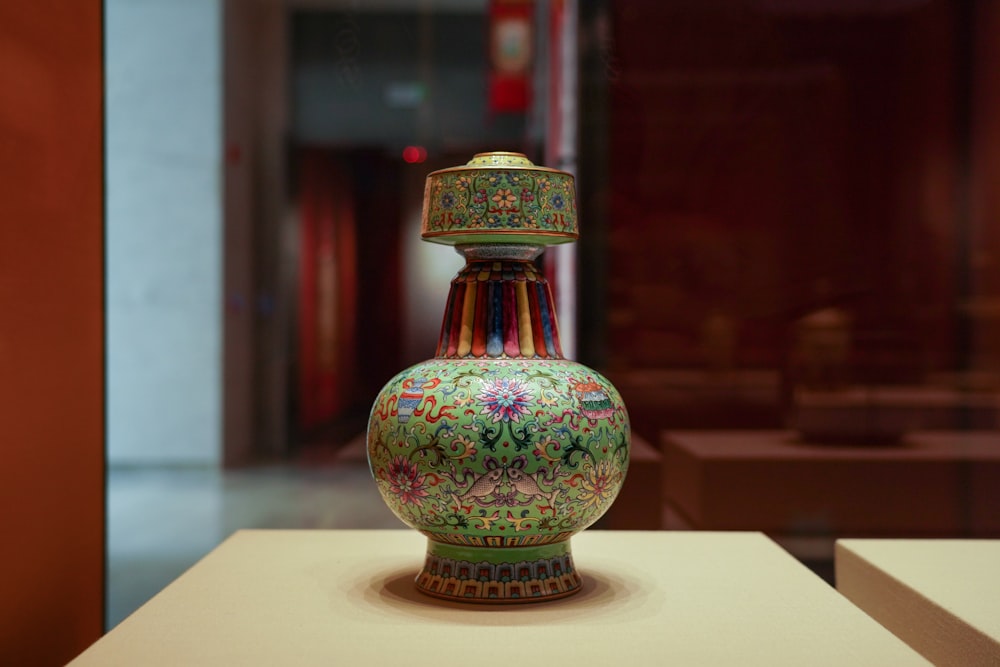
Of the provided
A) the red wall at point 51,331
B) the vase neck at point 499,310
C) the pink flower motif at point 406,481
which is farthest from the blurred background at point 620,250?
the pink flower motif at point 406,481

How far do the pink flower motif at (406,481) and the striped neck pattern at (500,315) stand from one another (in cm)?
20

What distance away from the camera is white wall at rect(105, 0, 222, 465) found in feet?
7.49

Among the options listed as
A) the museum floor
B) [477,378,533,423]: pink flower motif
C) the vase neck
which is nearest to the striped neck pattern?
the vase neck

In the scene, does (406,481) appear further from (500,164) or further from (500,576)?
(500,164)

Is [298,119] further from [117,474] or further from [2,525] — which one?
[2,525]

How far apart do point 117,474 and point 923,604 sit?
1.71 m

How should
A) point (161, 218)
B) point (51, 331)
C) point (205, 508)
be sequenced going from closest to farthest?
1. point (51, 331)
2. point (161, 218)
3. point (205, 508)

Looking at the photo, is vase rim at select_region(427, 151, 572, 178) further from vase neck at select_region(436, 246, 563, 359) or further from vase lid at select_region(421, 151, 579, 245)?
vase neck at select_region(436, 246, 563, 359)

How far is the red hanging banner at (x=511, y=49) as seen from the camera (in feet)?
7.81

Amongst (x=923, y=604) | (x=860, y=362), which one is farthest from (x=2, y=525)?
(x=860, y=362)

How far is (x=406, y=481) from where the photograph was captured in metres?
1.51

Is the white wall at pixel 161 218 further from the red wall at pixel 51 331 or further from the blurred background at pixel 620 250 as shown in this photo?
the red wall at pixel 51 331

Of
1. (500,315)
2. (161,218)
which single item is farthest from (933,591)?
(161,218)

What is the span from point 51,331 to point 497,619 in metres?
0.94
